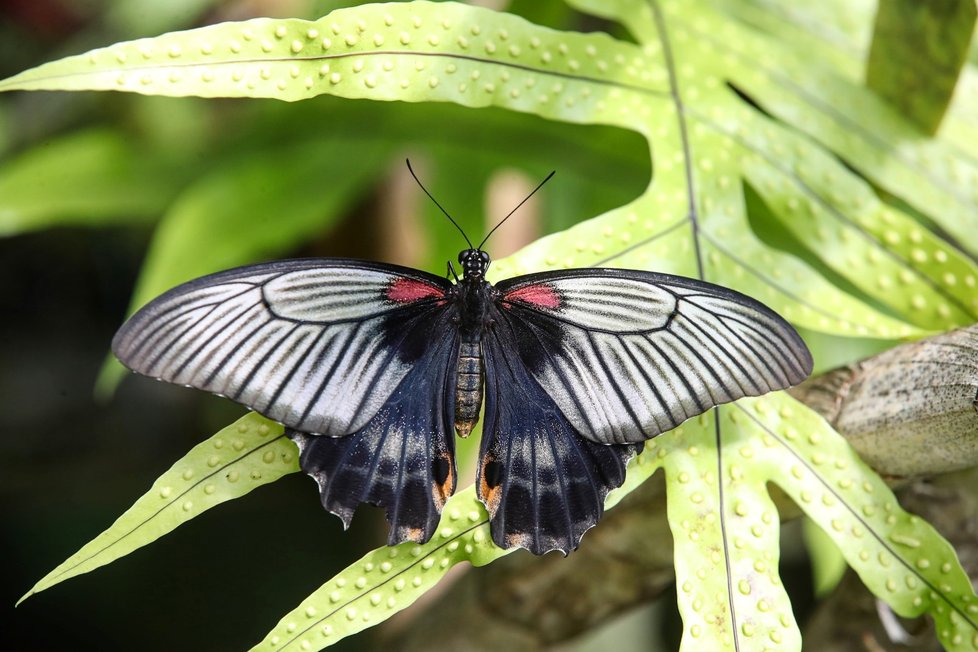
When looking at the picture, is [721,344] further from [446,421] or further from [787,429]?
[446,421]

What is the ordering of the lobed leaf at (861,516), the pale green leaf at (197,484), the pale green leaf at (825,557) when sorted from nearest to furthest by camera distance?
1. the pale green leaf at (197,484)
2. the lobed leaf at (861,516)
3. the pale green leaf at (825,557)

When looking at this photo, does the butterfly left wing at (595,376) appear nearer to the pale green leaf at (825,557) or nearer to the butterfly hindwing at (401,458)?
the butterfly hindwing at (401,458)

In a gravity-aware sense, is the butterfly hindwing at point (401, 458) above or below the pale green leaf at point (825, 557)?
above


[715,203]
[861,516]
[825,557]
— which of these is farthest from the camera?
[825,557]

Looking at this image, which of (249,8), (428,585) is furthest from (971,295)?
(249,8)

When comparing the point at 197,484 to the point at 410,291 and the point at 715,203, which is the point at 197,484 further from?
the point at 715,203

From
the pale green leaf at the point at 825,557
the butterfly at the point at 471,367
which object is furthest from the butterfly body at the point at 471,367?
the pale green leaf at the point at 825,557

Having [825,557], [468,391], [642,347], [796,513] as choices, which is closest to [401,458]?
[468,391]
